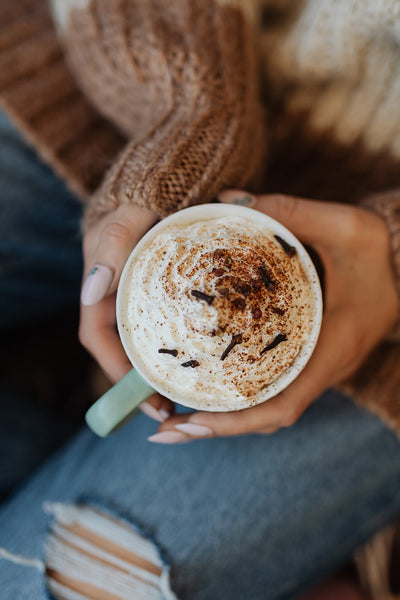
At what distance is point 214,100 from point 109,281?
367mm

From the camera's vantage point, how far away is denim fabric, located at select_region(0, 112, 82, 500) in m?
0.90

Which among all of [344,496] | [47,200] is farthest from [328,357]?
[47,200]

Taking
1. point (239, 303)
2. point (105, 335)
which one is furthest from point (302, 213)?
point (105, 335)

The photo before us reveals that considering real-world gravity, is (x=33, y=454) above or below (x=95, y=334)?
below

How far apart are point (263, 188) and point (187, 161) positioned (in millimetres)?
369

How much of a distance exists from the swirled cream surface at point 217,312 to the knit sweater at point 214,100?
0.10m

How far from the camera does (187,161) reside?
0.65 meters

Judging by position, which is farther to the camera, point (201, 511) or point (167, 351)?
point (201, 511)

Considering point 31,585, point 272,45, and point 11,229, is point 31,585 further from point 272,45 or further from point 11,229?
point 272,45

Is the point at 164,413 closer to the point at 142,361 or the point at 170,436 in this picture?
the point at 170,436

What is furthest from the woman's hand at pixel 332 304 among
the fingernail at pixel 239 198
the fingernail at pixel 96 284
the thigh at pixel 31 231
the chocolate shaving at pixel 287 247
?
the thigh at pixel 31 231

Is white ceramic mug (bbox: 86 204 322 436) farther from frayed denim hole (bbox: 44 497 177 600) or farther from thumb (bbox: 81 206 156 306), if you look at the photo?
frayed denim hole (bbox: 44 497 177 600)

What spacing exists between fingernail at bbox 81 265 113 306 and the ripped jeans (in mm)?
372

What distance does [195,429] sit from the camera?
65 centimetres
